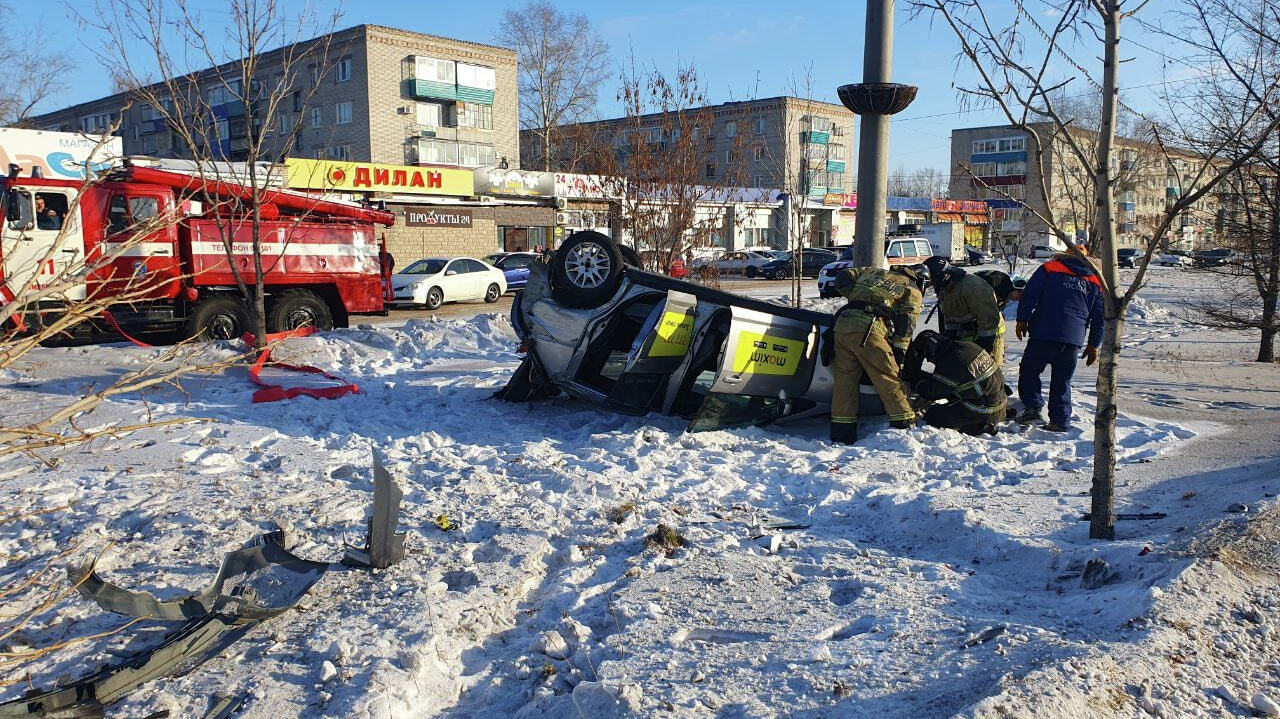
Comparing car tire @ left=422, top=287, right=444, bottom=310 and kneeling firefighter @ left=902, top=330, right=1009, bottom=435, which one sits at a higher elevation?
kneeling firefighter @ left=902, top=330, right=1009, bottom=435

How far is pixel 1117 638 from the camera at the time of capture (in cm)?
344

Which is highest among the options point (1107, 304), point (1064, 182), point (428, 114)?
point (428, 114)

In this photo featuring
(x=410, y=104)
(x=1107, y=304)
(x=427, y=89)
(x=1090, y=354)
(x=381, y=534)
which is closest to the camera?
(x=1107, y=304)

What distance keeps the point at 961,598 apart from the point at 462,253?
114ft

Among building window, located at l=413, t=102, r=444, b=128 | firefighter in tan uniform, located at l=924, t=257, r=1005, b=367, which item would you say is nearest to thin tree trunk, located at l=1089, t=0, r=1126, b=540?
firefighter in tan uniform, located at l=924, t=257, r=1005, b=367

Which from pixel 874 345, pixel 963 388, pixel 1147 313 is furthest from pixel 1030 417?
pixel 1147 313

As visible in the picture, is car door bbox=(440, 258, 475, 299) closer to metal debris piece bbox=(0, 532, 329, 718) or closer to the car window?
the car window

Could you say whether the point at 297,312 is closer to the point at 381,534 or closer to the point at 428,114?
the point at 381,534

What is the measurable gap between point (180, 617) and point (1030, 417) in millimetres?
6894

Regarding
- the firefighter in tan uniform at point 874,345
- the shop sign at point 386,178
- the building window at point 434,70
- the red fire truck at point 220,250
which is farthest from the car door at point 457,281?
the building window at point 434,70

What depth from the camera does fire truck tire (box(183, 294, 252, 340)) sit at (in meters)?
13.5

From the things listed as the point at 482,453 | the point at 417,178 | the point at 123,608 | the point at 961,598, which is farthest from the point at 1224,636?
the point at 417,178

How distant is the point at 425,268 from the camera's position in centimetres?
2369

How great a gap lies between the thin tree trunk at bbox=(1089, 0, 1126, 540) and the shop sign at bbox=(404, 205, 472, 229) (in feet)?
107
